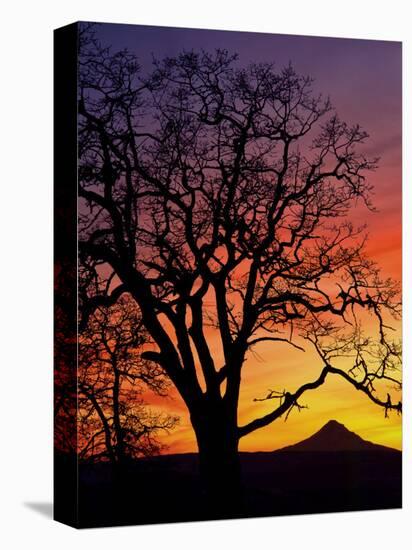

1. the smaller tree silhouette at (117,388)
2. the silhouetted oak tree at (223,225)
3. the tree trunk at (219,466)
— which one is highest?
the silhouetted oak tree at (223,225)

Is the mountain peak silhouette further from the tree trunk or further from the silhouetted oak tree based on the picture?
the tree trunk

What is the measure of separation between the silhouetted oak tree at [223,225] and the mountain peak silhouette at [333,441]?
297 millimetres

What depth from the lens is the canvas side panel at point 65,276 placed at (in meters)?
10.9

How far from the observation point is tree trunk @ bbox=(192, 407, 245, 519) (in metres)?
11.2

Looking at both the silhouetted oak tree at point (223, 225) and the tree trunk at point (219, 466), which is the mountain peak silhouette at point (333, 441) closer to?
the silhouetted oak tree at point (223, 225)

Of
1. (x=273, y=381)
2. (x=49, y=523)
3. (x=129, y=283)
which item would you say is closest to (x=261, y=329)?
(x=273, y=381)

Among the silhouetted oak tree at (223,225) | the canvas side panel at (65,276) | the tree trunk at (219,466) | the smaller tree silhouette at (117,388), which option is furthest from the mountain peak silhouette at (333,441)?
the canvas side panel at (65,276)

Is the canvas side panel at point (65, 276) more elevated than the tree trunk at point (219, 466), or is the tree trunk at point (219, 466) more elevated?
the canvas side panel at point (65, 276)

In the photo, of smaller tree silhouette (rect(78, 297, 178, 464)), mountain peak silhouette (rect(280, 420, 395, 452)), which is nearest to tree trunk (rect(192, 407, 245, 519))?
smaller tree silhouette (rect(78, 297, 178, 464))

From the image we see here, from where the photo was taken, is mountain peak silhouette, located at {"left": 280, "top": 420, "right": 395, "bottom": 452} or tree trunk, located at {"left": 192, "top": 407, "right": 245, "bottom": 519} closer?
tree trunk, located at {"left": 192, "top": 407, "right": 245, "bottom": 519}

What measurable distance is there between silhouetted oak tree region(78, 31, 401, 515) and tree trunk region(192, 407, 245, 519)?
12mm

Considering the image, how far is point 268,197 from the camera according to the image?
37.6ft

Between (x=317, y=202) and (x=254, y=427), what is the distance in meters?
1.63

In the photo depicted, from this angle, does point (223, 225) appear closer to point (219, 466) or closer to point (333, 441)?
point (219, 466)
